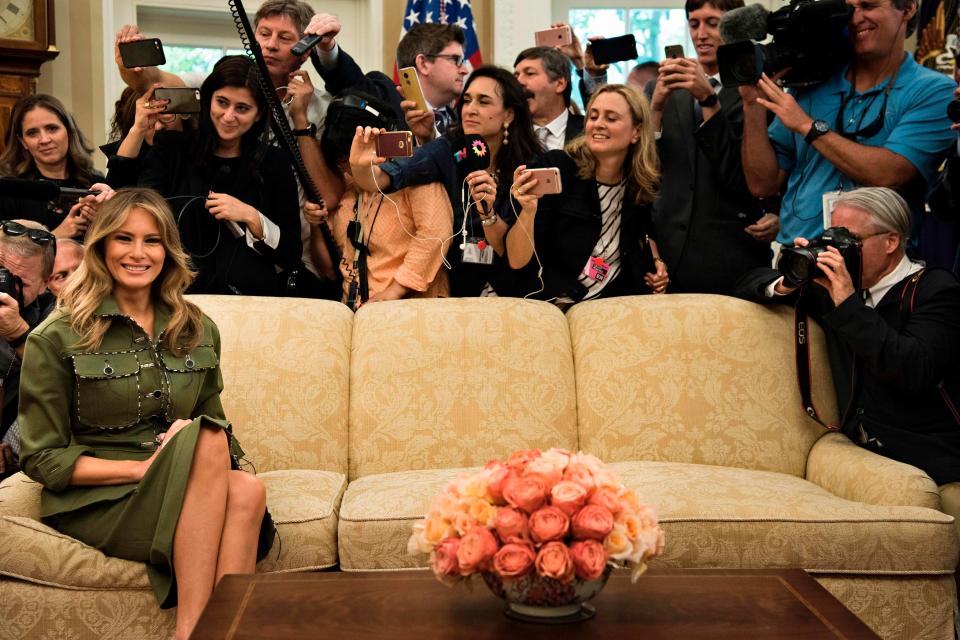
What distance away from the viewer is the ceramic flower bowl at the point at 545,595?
1.62 m

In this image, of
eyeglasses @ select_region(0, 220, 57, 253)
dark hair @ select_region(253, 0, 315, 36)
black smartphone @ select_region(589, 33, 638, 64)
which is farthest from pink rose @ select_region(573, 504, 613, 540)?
dark hair @ select_region(253, 0, 315, 36)

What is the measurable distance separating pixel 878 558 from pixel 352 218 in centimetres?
181

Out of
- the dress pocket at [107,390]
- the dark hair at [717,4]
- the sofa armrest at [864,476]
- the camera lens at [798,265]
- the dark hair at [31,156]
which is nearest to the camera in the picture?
the dress pocket at [107,390]

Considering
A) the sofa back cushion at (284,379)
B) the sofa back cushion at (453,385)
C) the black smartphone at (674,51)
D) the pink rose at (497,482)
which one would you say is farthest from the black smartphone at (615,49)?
the pink rose at (497,482)

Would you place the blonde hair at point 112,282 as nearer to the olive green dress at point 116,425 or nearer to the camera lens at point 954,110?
the olive green dress at point 116,425

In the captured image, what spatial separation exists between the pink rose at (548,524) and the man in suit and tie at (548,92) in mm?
2091

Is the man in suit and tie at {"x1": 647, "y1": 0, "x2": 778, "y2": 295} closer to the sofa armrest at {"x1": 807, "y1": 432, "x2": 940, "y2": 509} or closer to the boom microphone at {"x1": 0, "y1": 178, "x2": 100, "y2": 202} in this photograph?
the sofa armrest at {"x1": 807, "y1": 432, "x2": 940, "y2": 509}

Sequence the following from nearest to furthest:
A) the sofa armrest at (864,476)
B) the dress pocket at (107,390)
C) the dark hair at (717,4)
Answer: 1. the dress pocket at (107,390)
2. the sofa armrest at (864,476)
3. the dark hair at (717,4)

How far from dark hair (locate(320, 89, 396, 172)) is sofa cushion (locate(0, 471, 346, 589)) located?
3.63ft

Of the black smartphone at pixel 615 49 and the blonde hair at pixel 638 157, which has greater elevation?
the black smartphone at pixel 615 49

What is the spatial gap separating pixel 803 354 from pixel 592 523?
163cm

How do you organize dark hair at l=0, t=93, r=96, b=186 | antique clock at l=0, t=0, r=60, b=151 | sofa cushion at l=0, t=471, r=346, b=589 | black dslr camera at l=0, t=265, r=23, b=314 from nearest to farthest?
sofa cushion at l=0, t=471, r=346, b=589
black dslr camera at l=0, t=265, r=23, b=314
dark hair at l=0, t=93, r=96, b=186
antique clock at l=0, t=0, r=60, b=151

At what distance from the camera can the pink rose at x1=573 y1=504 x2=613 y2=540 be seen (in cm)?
158

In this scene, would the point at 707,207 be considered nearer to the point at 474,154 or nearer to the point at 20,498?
the point at 474,154
